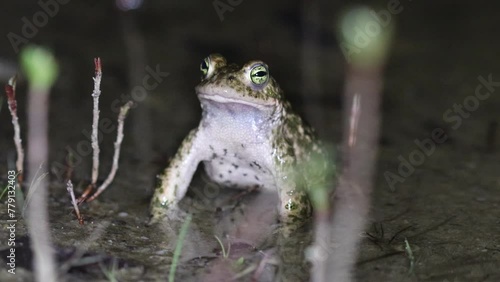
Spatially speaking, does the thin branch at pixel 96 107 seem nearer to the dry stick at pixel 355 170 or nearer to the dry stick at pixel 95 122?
the dry stick at pixel 95 122

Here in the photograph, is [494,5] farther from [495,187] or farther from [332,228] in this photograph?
[332,228]

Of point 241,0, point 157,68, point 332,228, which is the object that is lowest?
point 332,228

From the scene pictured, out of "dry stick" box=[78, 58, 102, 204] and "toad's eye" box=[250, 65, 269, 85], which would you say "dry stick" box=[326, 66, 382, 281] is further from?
"dry stick" box=[78, 58, 102, 204]

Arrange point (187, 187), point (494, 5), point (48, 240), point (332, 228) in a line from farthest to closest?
1. point (494, 5)
2. point (187, 187)
3. point (332, 228)
4. point (48, 240)

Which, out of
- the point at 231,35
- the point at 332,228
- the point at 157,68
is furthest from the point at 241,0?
the point at 332,228

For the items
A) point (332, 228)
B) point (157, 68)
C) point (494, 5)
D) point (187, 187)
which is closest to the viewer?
point (332, 228)

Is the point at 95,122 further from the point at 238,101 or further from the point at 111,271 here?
the point at 111,271

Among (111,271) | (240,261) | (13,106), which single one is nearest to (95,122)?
(13,106)
